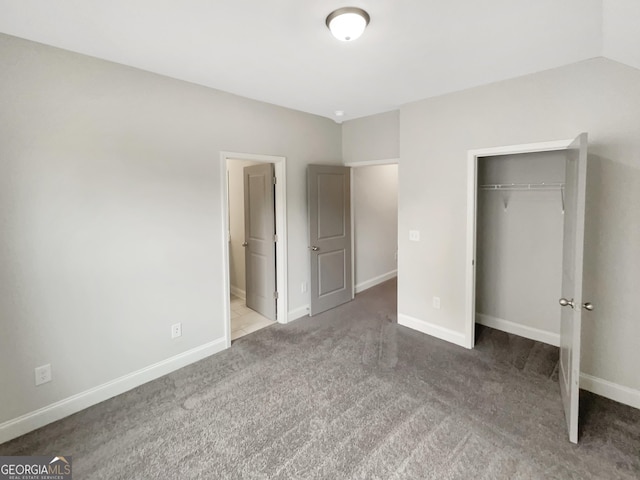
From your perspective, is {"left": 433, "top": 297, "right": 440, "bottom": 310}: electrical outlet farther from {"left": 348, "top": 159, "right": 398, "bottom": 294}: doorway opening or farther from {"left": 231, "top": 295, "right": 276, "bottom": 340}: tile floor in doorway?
{"left": 231, "top": 295, "right": 276, "bottom": 340}: tile floor in doorway

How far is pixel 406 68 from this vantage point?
2539mm

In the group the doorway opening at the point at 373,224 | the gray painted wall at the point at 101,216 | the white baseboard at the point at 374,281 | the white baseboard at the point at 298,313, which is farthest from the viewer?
the white baseboard at the point at 374,281

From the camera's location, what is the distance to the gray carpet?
1847 mm

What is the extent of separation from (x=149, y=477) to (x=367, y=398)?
59.1 inches

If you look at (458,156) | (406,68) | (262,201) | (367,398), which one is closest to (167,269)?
(262,201)

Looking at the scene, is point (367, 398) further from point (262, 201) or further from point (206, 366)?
point (262, 201)

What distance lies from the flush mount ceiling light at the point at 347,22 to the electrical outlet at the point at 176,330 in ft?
8.75

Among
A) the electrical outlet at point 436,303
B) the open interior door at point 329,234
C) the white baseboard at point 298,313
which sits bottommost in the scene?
the white baseboard at point 298,313

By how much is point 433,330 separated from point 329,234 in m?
1.75

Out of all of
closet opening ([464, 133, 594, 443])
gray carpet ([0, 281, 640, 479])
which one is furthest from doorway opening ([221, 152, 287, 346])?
closet opening ([464, 133, 594, 443])

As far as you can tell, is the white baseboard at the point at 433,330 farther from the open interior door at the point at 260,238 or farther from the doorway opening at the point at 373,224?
the open interior door at the point at 260,238

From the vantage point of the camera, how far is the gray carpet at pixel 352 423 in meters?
1.85

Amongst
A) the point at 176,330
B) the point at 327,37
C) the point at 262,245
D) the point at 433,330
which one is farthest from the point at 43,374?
the point at 433,330

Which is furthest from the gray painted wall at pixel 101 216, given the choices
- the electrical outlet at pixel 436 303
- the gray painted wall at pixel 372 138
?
the electrical outlet at pixel 436 303
